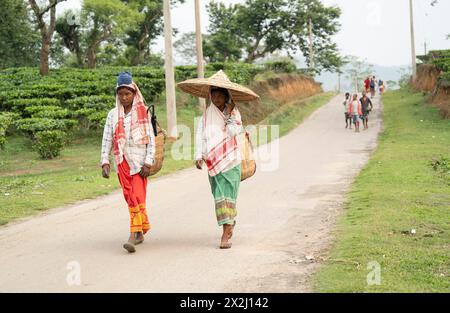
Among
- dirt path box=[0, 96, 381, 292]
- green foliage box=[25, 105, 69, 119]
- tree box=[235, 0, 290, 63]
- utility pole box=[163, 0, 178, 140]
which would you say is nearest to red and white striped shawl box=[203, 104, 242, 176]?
dirt path box=[0, 96, 381, 292]

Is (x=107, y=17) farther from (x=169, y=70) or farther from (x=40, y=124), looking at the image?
(x=40, y=124)

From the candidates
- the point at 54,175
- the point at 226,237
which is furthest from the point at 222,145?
the point at 54,175

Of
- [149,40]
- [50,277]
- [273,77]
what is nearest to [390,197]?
[50,277]

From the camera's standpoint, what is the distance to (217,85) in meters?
7.71

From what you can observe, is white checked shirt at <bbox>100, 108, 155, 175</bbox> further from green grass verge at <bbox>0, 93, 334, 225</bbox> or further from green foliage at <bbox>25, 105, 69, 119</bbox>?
green foliage at <bbox>25, 105, 69, 119</bbox>

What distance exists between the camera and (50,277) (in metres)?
6.47

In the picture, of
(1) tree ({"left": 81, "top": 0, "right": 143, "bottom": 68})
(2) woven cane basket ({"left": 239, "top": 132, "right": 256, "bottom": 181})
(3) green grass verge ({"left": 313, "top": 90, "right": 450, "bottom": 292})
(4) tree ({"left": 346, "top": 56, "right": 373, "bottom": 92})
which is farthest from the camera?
(4) tree ({"left": 346, "top": 56, "right": 373, "bottom": 92})

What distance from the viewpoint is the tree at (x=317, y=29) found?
5984 centimetres

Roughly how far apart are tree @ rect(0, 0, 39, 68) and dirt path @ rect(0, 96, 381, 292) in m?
34.0

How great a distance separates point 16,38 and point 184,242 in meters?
43.8

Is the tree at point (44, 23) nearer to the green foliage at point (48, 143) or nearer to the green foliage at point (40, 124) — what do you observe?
the green foliage at point (40, 124)

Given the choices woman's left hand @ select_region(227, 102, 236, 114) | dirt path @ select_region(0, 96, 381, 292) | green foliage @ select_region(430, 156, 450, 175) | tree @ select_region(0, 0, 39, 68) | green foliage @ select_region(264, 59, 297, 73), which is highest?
tree @ select_region(0, 0, 39, 68)

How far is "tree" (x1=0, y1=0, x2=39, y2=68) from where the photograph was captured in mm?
45944

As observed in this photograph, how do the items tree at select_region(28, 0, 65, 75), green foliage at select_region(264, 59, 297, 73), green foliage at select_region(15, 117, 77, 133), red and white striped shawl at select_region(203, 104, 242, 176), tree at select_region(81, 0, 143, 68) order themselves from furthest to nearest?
green foliage at select_region(264, 59, 297, 73)
tree at select_region(81, 0, 143, 68)
tree at select_region(28, 0, 65, 75)
green foliage at select_region(15, 117, 77, 133)
red and white striped shawl at select_region(203, 104, 242, 176)
